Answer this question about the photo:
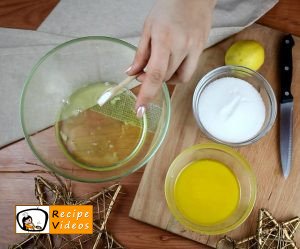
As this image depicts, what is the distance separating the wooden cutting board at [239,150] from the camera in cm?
88

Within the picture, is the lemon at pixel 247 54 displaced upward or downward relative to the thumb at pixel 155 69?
upward

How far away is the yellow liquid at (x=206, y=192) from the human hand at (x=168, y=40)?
0.86 feet

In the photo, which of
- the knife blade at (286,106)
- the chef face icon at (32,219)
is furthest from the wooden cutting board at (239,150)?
the chef face icon at (32,219)

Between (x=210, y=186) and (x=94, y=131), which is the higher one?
(x=94, y=131)

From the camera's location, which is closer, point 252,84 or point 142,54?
point 142,54

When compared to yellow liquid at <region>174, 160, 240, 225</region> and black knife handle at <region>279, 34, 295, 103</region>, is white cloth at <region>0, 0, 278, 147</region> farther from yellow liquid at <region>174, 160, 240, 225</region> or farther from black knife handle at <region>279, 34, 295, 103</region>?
yellow liquid at <region>174, 160, 240, 225</region>

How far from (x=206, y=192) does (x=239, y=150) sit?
4.6 inches

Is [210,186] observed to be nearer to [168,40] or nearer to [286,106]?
[286,106]

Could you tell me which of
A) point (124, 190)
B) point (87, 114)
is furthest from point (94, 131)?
point (124, 190)

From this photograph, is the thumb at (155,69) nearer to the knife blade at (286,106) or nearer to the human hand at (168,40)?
the human hand at (168,40)

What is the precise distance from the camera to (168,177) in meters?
0.89

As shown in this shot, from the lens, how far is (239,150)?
0.90 meters

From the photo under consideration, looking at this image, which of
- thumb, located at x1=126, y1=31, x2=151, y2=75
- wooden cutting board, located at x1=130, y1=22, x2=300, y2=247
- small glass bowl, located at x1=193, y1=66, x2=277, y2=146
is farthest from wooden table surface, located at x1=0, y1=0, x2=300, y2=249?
thumb, located at x1=126, y1=31, x2=151, y2=75

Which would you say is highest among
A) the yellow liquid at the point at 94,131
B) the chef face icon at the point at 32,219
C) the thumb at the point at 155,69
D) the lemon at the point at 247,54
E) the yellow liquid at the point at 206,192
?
the lemon at the point at 247,54
